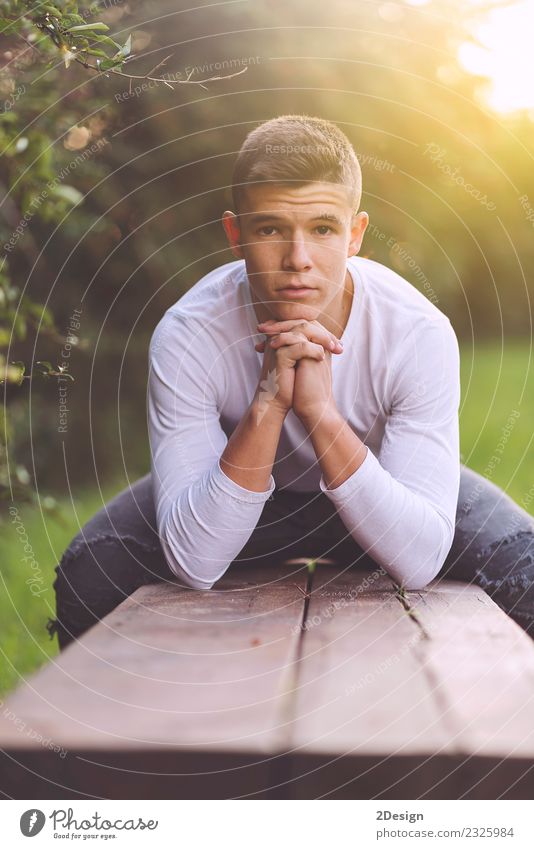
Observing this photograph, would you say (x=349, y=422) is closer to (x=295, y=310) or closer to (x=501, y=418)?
(x=295, y=310)

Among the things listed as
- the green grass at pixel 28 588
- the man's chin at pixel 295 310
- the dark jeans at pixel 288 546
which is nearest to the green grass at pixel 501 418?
the dark jeans at pixel 288 546

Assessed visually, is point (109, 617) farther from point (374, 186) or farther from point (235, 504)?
point (374, 186)

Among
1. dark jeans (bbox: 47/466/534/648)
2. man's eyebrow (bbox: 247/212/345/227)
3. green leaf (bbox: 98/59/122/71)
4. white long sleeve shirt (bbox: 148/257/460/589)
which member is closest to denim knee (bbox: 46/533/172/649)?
dark jeans (bbox: 47/466/534/648)

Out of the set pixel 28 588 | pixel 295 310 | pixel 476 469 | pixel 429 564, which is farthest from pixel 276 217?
pixel 476 469

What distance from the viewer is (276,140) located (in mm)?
1510

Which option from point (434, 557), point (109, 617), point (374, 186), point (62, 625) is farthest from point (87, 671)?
point (374, 186)

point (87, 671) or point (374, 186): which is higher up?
point (374, 186)

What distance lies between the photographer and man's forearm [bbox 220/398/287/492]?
1.40 metres

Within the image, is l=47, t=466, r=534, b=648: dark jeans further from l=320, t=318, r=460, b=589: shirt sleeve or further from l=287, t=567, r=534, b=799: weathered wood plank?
l=287, t=567, r=534, b=799: weathered wood plank

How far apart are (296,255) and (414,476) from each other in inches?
14.8

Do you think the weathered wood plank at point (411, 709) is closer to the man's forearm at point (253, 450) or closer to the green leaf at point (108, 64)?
the man's forearm at point (253, 450)

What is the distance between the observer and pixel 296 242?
4.85ft

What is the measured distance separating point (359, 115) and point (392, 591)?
1.92 m

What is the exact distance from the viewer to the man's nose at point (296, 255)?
1474 millimetres
